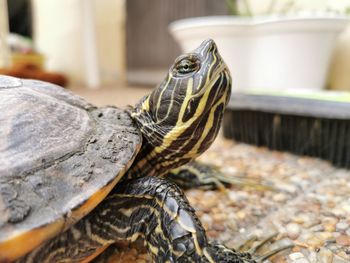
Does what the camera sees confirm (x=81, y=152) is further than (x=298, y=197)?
No

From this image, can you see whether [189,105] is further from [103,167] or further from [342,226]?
[342,226]

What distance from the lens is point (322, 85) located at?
104 inches

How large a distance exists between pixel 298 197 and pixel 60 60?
5.25 meters

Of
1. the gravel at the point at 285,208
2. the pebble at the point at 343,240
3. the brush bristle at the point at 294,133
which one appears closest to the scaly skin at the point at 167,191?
the gravel at the point at 285,208

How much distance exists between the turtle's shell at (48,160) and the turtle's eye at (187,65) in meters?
0.23

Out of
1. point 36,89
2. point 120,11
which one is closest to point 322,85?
point 36,89

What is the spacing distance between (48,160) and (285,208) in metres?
0.92

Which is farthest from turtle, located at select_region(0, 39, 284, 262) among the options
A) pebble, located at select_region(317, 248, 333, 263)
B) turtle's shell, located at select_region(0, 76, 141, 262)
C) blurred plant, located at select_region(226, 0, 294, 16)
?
blurred plant, located at select_region(226, 0, 294, 16)

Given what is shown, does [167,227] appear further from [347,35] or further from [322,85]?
[347,35]

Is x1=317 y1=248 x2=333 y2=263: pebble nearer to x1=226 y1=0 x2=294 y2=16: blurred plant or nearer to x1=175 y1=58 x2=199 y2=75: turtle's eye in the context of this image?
x1=175 y1=58 x2=199 y2=75: turtle's eye

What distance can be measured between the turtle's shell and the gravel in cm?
34

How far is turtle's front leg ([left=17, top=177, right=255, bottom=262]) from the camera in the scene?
0.77 m

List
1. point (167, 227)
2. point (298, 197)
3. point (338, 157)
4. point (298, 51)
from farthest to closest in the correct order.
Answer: point (298, 51) < point (338, 157) < point (298, 197) < point (167, 227)

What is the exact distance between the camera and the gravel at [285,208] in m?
1.03
